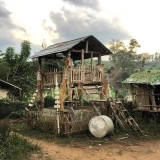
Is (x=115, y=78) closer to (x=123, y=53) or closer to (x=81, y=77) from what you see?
(x=123, y=53)

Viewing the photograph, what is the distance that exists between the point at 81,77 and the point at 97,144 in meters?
4.91

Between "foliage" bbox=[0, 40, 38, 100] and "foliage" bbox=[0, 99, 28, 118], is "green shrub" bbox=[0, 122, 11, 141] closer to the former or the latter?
"foliage" bbox=[0, 99, 28, 118]

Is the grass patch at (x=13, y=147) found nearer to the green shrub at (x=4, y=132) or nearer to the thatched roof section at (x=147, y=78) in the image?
the green shrub at (x=4, y=132)

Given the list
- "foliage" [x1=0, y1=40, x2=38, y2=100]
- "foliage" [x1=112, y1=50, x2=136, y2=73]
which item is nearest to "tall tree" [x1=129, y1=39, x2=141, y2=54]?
"foliage" [x1=112, y1=50, x2=136, y2=73]

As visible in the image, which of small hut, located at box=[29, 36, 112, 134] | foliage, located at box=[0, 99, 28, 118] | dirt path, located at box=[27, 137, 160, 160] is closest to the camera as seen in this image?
dirt path, located at box=[27, 137, 160, 160]

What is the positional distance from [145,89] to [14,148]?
458 inches

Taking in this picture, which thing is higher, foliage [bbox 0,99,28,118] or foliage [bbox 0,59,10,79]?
foliage [bbox 0,59,10,79]

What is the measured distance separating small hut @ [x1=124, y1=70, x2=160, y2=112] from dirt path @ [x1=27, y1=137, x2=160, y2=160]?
538cm

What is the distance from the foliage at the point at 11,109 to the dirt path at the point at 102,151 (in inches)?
395

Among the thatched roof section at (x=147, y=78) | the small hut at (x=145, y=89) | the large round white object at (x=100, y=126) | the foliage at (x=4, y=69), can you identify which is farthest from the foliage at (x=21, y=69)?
the large round white object at (x=100, y=126)

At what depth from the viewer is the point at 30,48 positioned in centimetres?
3144

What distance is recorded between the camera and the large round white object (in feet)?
42.5

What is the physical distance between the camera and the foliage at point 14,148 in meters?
8.98

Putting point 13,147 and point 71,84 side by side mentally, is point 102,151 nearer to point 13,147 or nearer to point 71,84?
point 13,147
